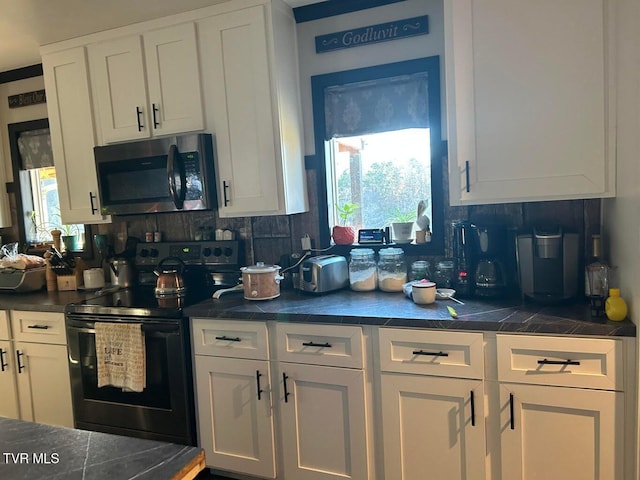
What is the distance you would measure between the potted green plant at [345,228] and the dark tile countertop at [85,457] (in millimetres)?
1804

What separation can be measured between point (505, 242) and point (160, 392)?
1869 mm

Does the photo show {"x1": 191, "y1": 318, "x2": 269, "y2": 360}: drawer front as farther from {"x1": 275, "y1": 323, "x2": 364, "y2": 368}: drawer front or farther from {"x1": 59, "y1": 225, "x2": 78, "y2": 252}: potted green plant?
{"x1": 59, "y1": 225, "x2": 78, "y2": 252}: potted green plant

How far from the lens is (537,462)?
1873 millimetres

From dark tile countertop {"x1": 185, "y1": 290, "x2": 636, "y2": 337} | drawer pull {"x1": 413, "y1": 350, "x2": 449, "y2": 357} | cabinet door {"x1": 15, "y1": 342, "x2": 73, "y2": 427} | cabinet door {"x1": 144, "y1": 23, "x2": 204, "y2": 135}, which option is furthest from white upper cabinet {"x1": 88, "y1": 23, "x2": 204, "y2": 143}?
drawer pull {"x1": 413, "y1": 350, "x2": 449, "y2": 357}

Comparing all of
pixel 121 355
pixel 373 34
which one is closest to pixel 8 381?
pixel 121 355

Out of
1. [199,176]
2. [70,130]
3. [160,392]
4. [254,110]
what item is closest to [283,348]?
[160,392]

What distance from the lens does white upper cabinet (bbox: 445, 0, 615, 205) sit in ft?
6.19

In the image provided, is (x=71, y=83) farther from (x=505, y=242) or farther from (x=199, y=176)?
(x=505, y=242)

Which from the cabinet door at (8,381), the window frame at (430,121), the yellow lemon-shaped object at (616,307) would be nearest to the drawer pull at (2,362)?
the cabinet door at (8,381)

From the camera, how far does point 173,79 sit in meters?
2.70

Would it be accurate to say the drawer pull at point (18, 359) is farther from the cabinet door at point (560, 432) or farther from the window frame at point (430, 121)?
the cabinet door at point (560, 432)

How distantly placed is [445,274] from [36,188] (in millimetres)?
3148

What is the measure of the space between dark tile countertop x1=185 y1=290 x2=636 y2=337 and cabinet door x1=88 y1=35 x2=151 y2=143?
3.89ft

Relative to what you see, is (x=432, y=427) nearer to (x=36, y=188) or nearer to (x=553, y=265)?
(x=553, y=265)
